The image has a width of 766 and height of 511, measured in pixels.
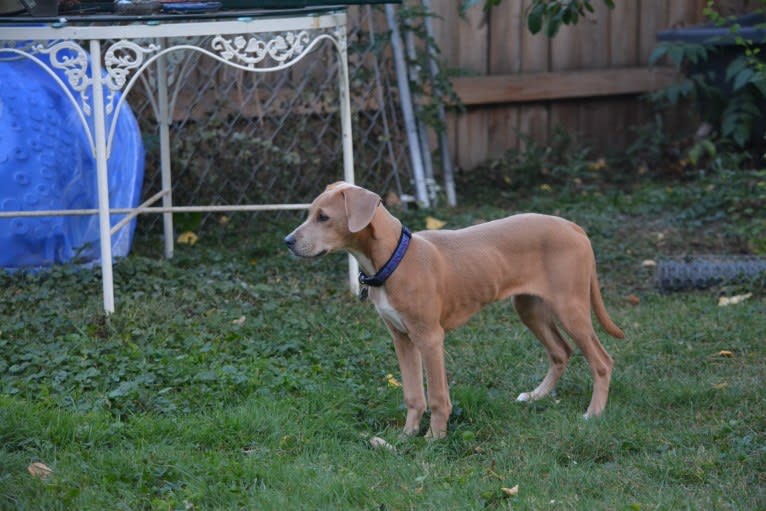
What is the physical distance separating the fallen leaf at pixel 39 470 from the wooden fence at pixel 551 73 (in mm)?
5599

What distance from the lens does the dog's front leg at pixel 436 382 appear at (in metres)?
3.99

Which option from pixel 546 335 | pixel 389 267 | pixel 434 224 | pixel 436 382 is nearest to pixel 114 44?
pixel 389 267

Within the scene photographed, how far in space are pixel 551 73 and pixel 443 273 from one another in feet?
17.4

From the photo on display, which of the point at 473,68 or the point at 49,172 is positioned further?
the point at 473,68

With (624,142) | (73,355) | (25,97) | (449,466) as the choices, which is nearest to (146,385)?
(73,355)

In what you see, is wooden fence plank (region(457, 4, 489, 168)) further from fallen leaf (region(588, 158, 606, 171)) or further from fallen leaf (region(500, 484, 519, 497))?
fallen leaf (region(500, 484, 519, 497))

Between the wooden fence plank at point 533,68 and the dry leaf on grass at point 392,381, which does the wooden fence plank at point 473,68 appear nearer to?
the wooden fence plank at point 533,68

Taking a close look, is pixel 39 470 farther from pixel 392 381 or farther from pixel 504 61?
pixel 504 61

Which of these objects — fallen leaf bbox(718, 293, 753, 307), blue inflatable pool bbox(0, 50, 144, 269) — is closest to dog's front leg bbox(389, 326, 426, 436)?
fallen leaf bbox(718, 293, 753, 307)

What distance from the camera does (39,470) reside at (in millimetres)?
3598

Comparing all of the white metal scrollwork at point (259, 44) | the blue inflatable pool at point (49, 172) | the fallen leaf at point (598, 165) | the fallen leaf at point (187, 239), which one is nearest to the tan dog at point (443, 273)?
the white metal scrollwork at point (259, 44)

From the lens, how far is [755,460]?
3664 mm

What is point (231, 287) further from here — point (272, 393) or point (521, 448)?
point (521, 448)

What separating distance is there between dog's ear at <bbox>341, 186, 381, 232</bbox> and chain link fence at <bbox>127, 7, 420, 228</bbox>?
3.38 m
